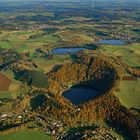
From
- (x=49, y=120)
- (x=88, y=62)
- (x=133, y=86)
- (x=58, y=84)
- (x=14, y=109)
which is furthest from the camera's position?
(x=88, y=62)

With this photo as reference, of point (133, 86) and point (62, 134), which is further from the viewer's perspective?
point (133, 86)

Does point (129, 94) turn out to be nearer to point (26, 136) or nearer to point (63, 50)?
point (26, 136)

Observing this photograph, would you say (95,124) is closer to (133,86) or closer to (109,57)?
(133,86)

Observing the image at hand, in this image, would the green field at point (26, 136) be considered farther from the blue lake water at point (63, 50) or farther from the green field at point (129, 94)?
the blue lake water at point (63, 50)

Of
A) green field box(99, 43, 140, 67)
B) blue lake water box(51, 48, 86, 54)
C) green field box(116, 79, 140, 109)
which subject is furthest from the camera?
blue lake water box(51, 48, 86, 54)

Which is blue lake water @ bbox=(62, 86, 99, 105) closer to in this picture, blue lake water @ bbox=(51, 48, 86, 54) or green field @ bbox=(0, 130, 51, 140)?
green field @ bbox=(0, 130, 51, 140)

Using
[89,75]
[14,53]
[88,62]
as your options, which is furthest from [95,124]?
[14,53]

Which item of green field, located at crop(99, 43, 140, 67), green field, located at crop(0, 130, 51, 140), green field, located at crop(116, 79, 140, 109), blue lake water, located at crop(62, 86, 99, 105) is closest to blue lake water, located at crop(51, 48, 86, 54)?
green field, located at crop(99, 43, 140, 67)

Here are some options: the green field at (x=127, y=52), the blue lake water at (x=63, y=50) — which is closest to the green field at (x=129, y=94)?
the green field at (x=127, y=52)
